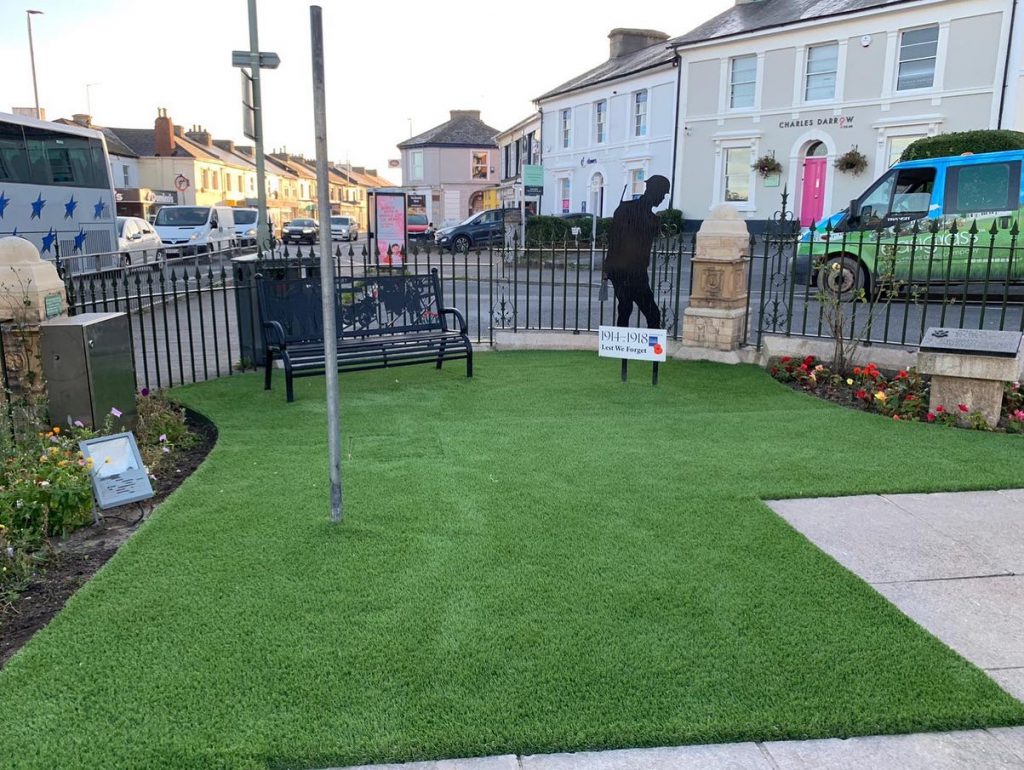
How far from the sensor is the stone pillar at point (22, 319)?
5438 mm

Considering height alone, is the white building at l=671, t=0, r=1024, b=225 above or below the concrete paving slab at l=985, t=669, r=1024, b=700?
above

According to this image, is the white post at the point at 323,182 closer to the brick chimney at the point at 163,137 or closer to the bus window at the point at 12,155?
the bus window at the point at 12,155

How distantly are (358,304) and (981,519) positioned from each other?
224 inches

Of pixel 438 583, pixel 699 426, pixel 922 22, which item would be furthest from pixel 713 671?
pixel 922 22

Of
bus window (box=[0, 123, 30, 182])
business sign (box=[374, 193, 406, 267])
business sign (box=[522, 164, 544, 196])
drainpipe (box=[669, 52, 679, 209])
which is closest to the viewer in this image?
bus window (box=[0, 123, 30, 182])

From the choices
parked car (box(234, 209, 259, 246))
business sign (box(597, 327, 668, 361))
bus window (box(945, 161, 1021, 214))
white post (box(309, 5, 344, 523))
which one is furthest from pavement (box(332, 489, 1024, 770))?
parked car (box(234, 209, 259, 246))

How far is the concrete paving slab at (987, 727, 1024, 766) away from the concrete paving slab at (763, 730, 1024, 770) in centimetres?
1

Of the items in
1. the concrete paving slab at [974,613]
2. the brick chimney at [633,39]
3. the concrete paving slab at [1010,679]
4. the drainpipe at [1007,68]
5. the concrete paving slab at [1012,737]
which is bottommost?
the concrete paving slab at [1012,737]

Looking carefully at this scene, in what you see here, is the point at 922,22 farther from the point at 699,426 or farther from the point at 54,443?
the point at 54,443

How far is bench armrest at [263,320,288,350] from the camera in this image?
7.05 metres

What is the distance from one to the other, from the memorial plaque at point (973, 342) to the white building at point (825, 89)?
1429 centimetres

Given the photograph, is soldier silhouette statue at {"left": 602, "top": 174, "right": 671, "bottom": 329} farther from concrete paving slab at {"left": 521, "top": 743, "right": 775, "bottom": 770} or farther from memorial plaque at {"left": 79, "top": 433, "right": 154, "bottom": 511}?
concrete paving slab at {"left": 521, "top": 743, "right": 775, "bottom": 770}

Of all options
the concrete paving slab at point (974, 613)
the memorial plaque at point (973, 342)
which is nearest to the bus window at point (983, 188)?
the memorial plaque at point (973, 342)

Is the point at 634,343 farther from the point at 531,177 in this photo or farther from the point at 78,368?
the point at 531,177
